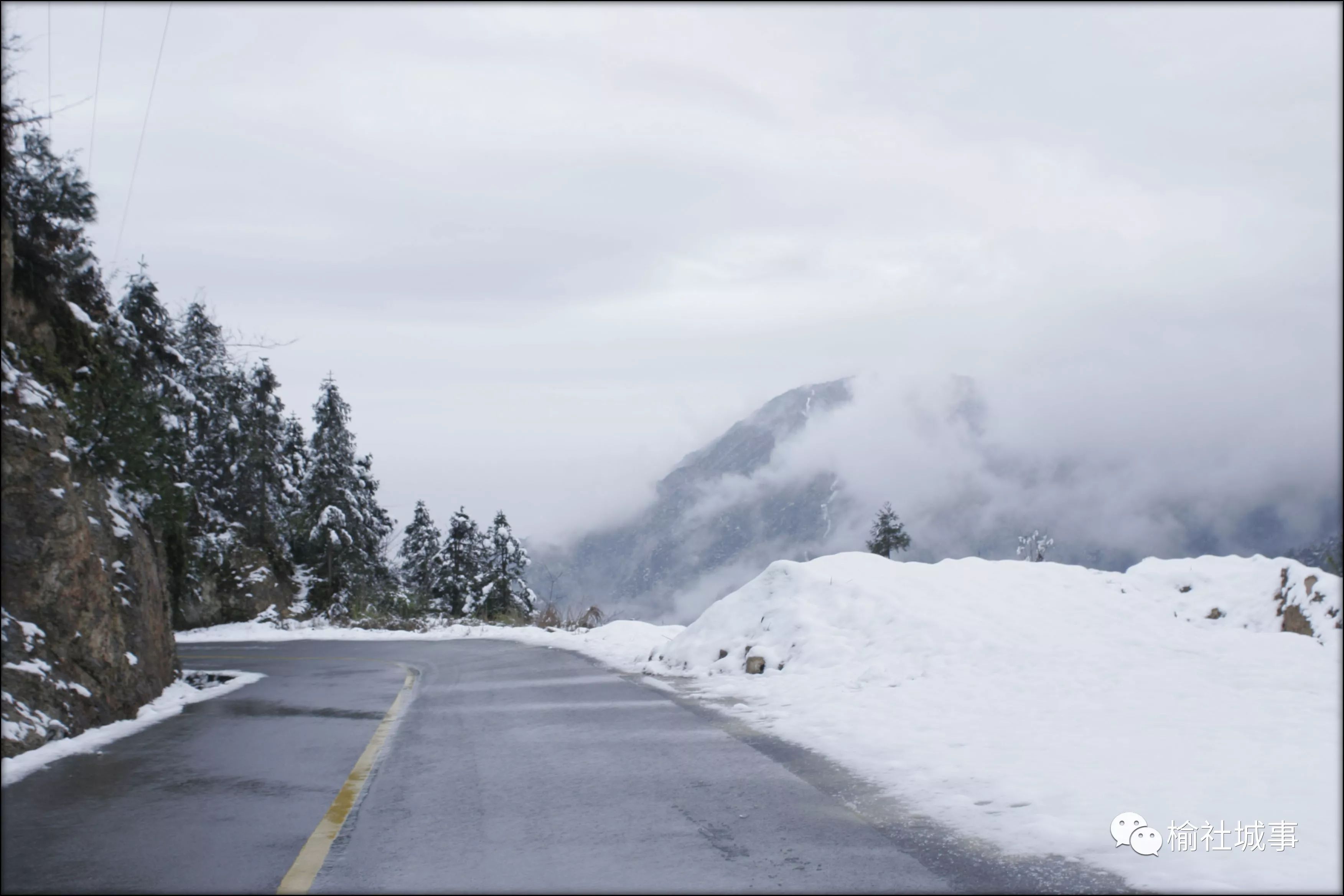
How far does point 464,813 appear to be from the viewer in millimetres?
Answer: 6281

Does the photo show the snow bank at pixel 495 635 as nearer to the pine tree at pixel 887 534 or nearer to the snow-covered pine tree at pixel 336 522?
the snow-covered pine tree at pixel 336 522

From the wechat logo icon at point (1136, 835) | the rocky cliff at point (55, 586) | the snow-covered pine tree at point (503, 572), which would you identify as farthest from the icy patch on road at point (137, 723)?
the snow-covered pine tree at point (503, 572)

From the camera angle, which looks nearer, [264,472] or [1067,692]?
[1067,692]

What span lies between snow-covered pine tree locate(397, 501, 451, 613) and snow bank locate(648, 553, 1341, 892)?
154ft

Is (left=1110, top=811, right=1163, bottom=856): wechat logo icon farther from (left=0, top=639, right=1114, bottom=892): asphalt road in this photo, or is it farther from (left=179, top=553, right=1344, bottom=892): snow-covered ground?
(left=0, top=639, right=1114, bottom=892): asphalt road

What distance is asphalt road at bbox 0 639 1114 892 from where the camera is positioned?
4.94m

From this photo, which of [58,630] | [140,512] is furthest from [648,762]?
[140,512]

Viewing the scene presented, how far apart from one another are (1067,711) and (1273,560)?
25.6 feet

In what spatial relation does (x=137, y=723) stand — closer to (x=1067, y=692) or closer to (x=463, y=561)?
(x=1067, y=692)

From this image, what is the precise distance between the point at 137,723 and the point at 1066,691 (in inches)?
386

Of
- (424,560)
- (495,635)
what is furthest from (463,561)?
→ (495,635)

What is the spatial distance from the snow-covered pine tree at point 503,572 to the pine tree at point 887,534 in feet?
66.0

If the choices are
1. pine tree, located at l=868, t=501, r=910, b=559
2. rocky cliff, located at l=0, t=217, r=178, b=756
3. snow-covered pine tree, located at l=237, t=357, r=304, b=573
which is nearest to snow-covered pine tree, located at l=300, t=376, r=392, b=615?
snow-covered pine tree, located at l=237, t=357, r=304, b=573

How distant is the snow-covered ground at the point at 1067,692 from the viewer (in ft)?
18.2
